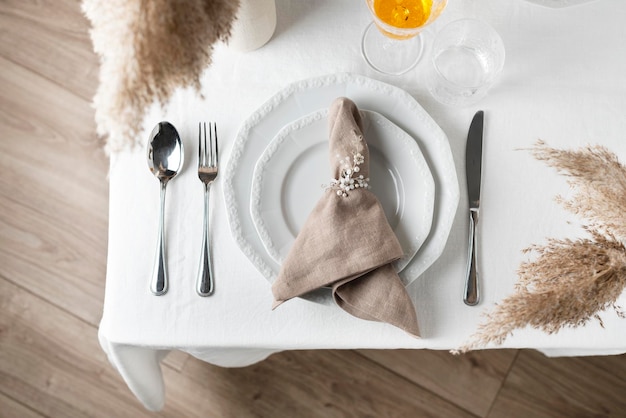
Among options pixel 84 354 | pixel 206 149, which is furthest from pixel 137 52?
pixel 84 354

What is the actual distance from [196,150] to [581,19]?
1.85 feet

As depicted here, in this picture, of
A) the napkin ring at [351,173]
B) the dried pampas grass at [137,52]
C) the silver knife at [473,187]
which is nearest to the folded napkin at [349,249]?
the napkin ring at [351,173]

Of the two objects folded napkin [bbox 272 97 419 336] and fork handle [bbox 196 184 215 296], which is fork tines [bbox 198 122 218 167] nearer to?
fork handle [bbox 196 184 215 296]

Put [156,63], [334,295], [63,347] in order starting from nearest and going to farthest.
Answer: [156,63], [334,295], [63,347]

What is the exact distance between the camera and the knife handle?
68 cm

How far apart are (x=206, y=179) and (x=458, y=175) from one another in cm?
34

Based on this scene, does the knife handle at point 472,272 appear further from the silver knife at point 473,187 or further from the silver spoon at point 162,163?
the silver spoon at point 162,163

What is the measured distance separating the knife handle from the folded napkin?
0.10 meters

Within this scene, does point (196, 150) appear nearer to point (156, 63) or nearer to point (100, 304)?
point (156, 63)

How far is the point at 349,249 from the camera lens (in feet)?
2.03

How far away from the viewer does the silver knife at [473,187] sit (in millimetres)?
679

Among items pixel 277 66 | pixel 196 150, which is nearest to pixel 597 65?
pixel 277 66

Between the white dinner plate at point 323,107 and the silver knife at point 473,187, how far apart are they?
0.14 ft

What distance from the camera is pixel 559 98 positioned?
28.4 inches
